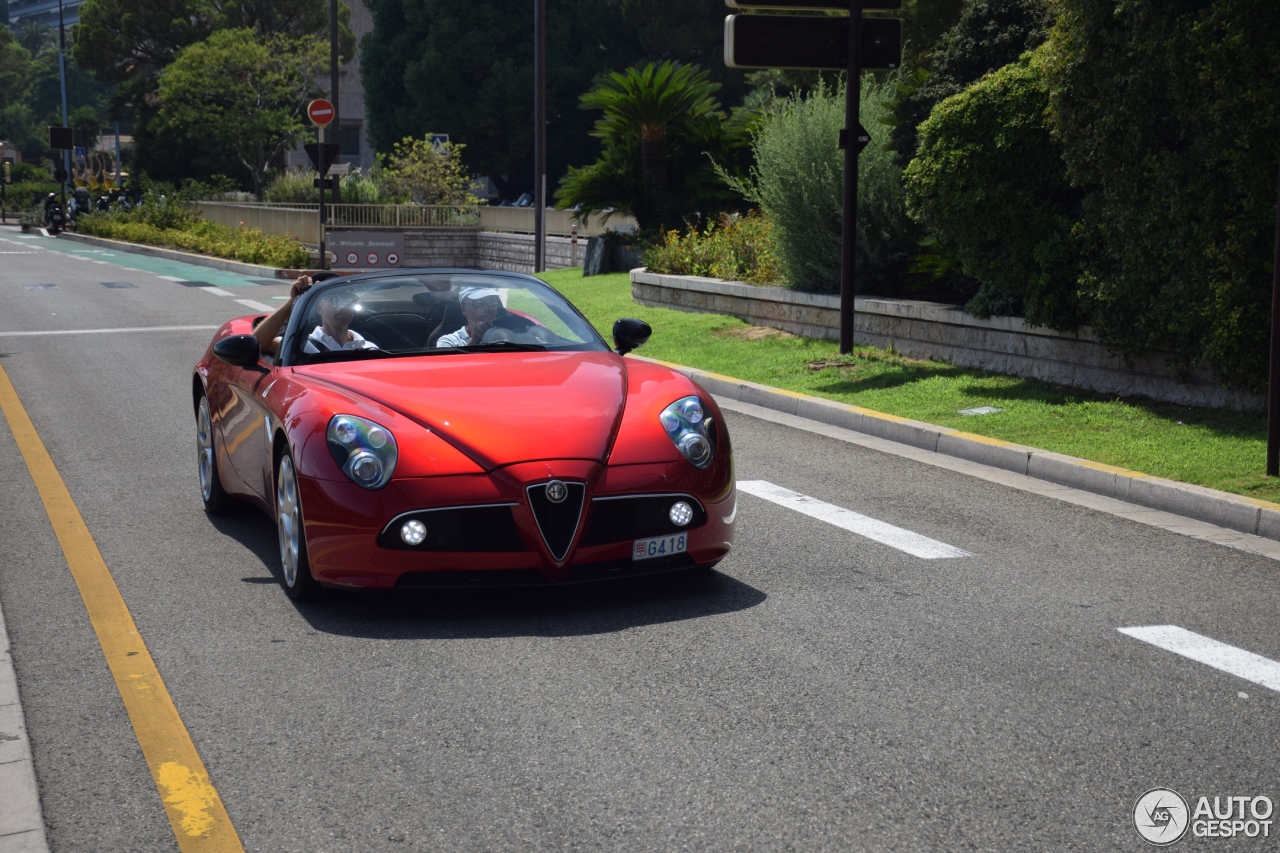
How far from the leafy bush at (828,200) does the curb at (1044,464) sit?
3.10m

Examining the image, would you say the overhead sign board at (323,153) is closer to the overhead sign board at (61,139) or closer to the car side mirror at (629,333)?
the car side mirror at (629,333)

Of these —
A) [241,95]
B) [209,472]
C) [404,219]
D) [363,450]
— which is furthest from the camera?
[241,95]

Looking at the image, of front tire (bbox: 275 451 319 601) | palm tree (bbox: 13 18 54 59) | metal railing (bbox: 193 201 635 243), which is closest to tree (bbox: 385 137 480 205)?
metal railing (bbox: 193 201 635 243)

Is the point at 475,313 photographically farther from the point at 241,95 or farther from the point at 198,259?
the point at 241,95

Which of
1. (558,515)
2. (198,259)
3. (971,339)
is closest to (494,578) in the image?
(558,515)

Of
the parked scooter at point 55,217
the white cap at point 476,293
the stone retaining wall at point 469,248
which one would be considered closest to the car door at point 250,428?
the white cap at point 476,293

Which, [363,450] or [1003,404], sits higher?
[363,450]

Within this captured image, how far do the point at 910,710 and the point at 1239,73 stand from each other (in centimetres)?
677

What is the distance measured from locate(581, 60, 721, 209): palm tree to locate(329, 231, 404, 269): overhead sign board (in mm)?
9199

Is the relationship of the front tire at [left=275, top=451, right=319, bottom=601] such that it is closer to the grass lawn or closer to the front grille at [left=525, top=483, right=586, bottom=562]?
the front grille at [left=525, top=483, right=586, bottom=562]

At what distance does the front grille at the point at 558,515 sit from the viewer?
18.5 feet

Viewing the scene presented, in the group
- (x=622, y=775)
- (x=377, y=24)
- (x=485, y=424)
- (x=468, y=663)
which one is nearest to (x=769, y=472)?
(x=485, y=424)

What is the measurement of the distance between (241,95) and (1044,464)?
56.1 meters

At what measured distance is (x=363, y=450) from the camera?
18.9 feet
